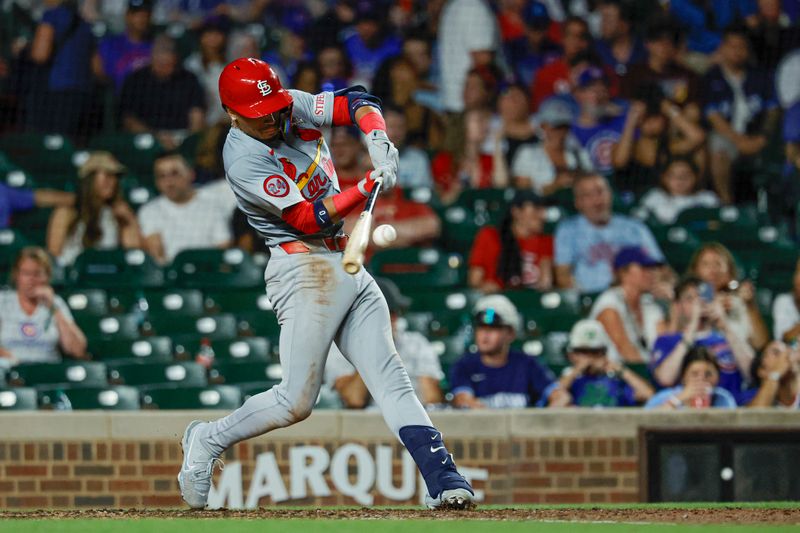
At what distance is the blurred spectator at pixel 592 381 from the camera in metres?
7.51

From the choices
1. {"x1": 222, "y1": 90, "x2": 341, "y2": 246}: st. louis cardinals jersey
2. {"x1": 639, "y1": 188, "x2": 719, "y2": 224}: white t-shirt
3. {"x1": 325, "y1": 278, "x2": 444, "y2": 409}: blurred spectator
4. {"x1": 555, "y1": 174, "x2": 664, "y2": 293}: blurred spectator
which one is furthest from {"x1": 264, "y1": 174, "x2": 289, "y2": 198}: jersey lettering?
{"x1": 639, "y1": 188, "x2": 719, "y2": 224}: white t-shirt

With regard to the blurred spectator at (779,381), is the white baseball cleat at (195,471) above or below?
below

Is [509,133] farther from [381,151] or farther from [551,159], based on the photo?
[381,151]

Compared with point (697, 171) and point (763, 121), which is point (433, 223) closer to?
point (697, 171)

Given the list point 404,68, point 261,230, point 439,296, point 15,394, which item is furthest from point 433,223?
point 261,230

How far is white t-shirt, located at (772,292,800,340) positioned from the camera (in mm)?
8328

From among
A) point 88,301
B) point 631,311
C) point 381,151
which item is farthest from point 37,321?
point 381,151

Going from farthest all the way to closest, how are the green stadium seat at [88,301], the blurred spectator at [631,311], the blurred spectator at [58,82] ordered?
the blurred spectator at [58,82], the green stadium seat at [88,301], the blurred spectator at [631,311]

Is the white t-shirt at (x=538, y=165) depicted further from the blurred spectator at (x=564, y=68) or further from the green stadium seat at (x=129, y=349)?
Answer: the green stadium seat at (x=129, y=349)

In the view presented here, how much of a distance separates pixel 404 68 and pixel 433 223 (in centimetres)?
143

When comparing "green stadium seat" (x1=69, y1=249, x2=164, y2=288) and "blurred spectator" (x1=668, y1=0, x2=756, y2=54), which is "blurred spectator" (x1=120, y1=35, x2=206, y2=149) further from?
"blurred spectator" (x1=668, y1=0, x2=756, y2=54)

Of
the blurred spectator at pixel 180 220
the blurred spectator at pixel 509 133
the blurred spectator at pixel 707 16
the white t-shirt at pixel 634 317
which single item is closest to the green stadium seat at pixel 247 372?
the blurred spectator at pixel 180 220

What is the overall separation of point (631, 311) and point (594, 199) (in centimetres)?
93

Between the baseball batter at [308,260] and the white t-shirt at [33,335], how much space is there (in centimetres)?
318
